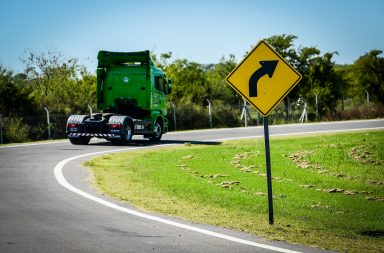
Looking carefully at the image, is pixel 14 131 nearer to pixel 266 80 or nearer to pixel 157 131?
pixel 157 131

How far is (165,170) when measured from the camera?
43.3 feet

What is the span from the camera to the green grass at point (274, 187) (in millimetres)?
7207

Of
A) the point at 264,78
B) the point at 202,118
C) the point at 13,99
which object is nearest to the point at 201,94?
the point at 202,118

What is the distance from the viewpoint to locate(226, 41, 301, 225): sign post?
7398mm

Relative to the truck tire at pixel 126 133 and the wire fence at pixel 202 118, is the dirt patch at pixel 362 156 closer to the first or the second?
the truck tire at pixel 126 133

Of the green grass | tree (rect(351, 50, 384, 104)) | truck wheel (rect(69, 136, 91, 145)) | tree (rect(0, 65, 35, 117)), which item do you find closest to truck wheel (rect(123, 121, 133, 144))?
truck wheel (rect(69, 136, 91, 145))

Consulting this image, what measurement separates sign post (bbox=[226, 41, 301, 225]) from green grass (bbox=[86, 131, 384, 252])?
1.04 meters

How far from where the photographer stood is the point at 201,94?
136ft

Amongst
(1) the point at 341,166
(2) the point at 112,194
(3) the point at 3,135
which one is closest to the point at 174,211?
(2) the point at 112,194

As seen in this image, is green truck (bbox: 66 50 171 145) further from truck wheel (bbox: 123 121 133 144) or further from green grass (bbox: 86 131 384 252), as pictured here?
green grass (bbox: 86 131 384 252)

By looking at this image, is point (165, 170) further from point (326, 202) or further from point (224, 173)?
point (326, 202)

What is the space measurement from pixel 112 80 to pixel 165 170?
370 inches

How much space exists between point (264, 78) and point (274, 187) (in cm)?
450

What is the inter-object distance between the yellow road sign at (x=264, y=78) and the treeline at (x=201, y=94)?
61.2 ft
